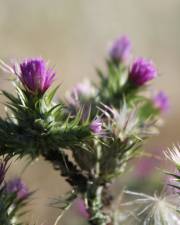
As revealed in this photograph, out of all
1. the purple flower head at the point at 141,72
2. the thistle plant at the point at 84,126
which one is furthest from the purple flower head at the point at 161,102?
the purple flower head at the point at 141,72

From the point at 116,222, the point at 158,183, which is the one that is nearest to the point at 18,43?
the point at 158,183

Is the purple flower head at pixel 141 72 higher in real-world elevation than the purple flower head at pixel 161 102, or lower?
higher

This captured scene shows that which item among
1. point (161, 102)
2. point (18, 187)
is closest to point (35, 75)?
point (18, 187)

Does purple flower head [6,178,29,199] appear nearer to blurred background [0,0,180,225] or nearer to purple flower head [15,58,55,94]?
purple flower head [15,58,55,94]

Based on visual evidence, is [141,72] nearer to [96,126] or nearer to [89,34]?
[96,126]

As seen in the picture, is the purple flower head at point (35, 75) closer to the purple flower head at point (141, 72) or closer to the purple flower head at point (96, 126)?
the purple flower head at point (96, 126)

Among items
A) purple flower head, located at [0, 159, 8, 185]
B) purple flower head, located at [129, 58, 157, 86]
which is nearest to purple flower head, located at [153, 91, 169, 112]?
purple flower head, located at [129, 58, 157, 86]
